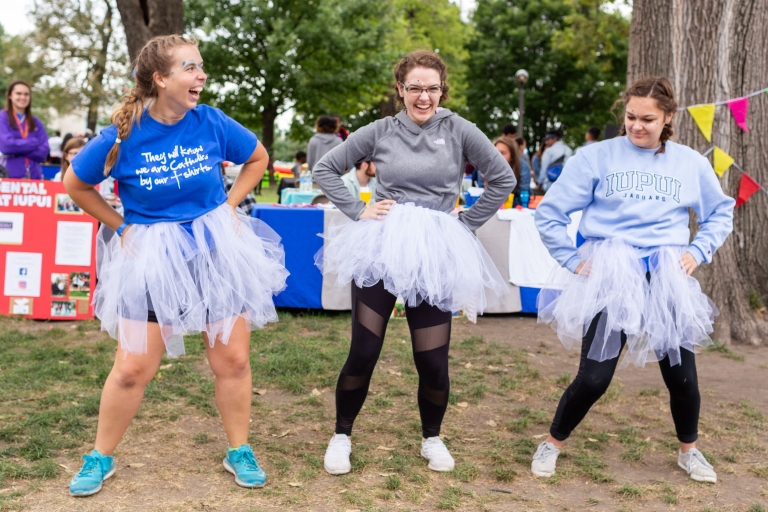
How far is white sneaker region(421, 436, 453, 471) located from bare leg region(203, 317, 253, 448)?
0.89 metres

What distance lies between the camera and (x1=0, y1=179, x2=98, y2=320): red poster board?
21.8 ft

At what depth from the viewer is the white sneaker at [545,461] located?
3.60 metres

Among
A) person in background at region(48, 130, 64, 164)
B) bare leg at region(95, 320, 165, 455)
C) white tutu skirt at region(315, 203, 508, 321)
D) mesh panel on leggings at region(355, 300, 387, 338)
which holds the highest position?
person in background at region(48, 130, 64, 164)

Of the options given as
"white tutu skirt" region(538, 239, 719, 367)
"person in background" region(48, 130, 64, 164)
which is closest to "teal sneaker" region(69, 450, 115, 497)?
"white tutu skirt" region(538, 239, 719, 367)

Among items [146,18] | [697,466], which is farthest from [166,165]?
[146,18]

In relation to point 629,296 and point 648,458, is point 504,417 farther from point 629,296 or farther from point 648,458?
point 629,296

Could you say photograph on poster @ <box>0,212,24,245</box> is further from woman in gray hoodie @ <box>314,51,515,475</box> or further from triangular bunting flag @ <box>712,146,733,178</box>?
triangular bunting flag @ <box>712,146,733,178</box>

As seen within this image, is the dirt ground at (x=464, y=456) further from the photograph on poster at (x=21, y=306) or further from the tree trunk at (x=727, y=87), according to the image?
the photograph on poster at (x=21, y=306)

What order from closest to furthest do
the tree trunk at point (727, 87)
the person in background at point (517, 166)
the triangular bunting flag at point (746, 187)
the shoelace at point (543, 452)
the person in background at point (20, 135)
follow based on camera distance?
the shoelace at point (543, 452) < the tree trunk at point (727, 87) < the triangular bunting flag at point (746, 187) < the person in background at point (20, 135) < the person in background at point (517, 166)

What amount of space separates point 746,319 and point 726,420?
79.5 inches

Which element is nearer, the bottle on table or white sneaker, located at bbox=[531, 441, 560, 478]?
white sneaker, located at bbox=[531, 441, 560, 478]

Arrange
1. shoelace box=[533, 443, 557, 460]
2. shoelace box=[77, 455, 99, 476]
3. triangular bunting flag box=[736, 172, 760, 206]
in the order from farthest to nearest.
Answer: triangular bunting flag box=[736, 172, 760, 206] < shoelace box=[533, 443, 557, 460] < shoelace box=[77, 455, 99, 476]

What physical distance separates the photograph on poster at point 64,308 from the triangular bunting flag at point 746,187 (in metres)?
5.83

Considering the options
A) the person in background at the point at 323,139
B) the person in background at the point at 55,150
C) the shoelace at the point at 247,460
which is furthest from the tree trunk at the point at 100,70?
the shoelace at the point at 247,460
